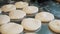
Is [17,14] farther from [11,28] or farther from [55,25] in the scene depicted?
[55,25]

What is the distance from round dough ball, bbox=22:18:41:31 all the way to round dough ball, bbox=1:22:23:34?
0.18 feet

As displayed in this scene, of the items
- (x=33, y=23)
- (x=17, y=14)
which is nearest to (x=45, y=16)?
(x=33, y=23)

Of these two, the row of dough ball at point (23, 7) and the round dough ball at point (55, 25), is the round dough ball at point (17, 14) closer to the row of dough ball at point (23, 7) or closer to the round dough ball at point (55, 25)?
the row of dough ball at point (23, 7)

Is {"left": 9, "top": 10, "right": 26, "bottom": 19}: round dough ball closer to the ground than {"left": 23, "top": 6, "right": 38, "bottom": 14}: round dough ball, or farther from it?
closer to the ground

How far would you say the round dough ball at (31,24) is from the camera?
3.37ft

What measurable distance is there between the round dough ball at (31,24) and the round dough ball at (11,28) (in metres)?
0.05

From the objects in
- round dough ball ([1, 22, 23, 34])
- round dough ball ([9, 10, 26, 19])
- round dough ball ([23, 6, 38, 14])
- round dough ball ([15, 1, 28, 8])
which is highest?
round dough ball ([15, 1, 28, 8])

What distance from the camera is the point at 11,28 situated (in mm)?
1012

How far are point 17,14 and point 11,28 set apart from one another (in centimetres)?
23

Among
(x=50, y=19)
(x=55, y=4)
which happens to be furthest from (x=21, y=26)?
(x=55, y=4)

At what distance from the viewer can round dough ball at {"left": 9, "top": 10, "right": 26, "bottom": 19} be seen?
3.86ft

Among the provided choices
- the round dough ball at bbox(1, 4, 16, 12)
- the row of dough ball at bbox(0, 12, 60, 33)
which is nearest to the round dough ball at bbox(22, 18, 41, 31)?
the row of dough ball at bbox(0, 12, 60, 33)

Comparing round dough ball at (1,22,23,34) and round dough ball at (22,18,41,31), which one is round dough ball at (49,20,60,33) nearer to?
round dough ball at (22,18,41,31)

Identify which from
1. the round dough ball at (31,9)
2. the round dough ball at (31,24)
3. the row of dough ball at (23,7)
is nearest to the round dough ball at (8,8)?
the row of dough ball at (23,7)
